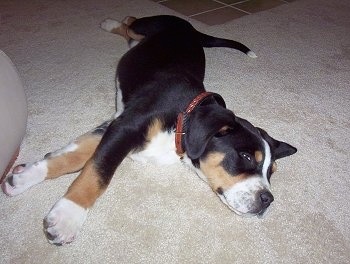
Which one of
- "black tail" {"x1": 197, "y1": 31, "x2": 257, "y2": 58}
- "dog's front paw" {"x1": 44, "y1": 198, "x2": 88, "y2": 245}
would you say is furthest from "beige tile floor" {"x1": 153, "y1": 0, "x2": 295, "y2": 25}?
"dog's front paw" {"x1": 44, "y1": 198, "x2": 88, "y2": 245}

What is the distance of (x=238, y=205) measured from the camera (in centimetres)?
139

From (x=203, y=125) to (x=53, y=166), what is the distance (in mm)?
622

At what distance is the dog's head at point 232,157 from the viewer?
→ 1.37 metres

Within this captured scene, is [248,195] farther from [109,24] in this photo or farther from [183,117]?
[109,24]

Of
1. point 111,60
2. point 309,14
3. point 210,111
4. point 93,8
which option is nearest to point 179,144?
point 210,111

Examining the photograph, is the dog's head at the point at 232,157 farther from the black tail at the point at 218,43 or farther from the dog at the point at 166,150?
the black tail at the point at 218,43

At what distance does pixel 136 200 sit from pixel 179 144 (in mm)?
280

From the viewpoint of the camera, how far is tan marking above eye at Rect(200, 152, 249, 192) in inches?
55.8

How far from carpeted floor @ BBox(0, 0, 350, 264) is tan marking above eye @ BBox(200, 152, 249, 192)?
13 cm

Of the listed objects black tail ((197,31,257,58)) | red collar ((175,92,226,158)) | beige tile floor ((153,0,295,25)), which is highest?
red collar ((175,92,226,158))

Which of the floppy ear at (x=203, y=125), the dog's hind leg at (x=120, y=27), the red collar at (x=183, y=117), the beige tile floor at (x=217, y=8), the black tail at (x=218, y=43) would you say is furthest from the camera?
the beige tile floor at (x=217, y=8)

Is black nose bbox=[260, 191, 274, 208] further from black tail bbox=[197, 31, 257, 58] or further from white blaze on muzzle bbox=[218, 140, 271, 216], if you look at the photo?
black tail bbox=[197, 31, 257, 58]

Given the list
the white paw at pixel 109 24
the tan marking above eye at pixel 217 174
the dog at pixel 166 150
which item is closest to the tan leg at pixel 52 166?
the dog at pixel 166 150

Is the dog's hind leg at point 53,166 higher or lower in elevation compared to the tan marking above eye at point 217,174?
lower
